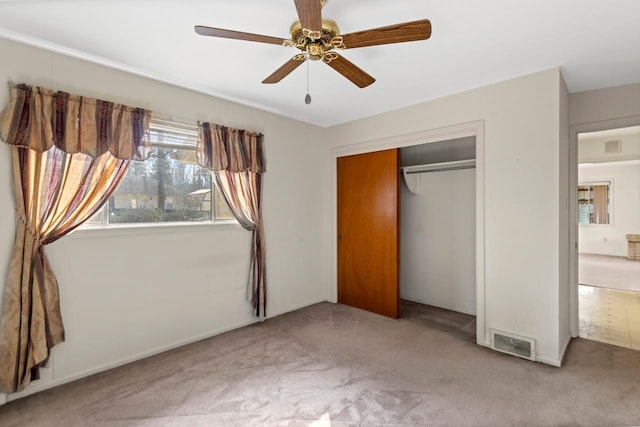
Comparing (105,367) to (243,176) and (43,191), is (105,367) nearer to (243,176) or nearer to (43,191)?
(43,191)

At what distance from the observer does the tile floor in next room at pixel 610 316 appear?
3.09 m

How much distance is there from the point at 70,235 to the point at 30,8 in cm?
150

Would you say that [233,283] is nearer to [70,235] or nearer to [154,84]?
[70,235]

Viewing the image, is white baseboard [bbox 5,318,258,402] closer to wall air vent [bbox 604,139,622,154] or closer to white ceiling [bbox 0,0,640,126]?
white ceiling [bbox 0,0,640,126]

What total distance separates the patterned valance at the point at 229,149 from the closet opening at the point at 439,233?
1.95 metres

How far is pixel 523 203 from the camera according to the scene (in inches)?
107

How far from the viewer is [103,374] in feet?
7.97

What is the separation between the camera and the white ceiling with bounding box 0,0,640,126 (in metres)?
1.81

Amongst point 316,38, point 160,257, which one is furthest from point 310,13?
point 160,257

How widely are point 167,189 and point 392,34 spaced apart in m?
2.38

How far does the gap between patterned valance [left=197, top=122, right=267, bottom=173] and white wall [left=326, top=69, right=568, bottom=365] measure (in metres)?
2.21

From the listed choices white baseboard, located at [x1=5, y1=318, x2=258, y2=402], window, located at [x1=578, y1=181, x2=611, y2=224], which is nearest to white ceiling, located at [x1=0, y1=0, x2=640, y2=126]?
white baseboard, located at [x1=5, y1=318, x2=258, y2=402]

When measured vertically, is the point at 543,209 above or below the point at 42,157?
below

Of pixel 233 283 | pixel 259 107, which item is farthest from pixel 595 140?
pixel 233 283
